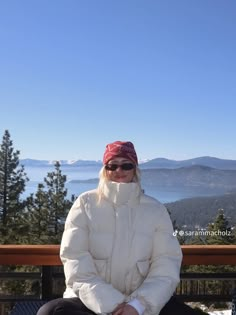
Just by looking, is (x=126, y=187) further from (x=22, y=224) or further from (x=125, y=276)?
(x=22, y=224)

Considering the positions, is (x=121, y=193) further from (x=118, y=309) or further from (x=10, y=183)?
(x=10, y=183)

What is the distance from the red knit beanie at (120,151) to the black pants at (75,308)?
2.44 ft

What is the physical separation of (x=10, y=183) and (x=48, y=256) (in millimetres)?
29605

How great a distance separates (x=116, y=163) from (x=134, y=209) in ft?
0.86

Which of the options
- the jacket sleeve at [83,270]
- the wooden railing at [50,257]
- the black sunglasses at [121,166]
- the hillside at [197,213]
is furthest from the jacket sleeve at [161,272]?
the hillside at [197,213]

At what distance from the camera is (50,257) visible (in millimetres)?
2701

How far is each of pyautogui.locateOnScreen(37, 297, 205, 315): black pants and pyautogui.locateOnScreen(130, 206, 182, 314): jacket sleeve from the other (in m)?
0.05

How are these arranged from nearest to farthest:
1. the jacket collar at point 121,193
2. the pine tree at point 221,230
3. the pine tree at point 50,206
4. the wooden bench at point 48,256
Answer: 1. the jacket collar at point 121,193
2. the wooden bench at point 48,256
3. the pine tree at point 50,206
4. the pine tree at point 221,230

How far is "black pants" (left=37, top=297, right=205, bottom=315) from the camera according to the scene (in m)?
2.06

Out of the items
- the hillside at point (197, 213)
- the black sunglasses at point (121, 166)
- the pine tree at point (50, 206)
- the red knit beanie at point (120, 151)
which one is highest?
the red knit beanie at point (120, 151)

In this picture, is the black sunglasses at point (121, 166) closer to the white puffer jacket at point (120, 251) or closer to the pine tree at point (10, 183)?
the white puffer jacket at point (120, 251)

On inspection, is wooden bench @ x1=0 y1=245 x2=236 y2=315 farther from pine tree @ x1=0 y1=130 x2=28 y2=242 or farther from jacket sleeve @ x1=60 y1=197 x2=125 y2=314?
pine tree @ x1=0 y1=130 x2=28 y2=242

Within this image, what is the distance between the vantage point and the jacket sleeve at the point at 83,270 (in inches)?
83.4

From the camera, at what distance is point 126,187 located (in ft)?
7.73
